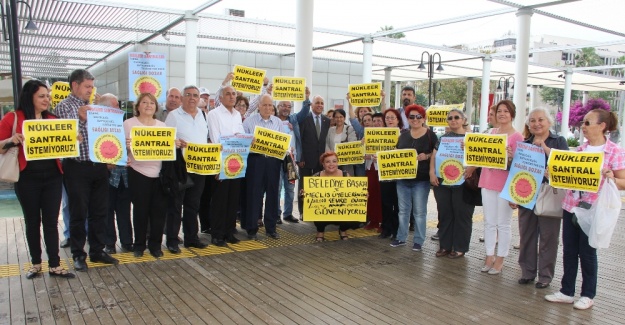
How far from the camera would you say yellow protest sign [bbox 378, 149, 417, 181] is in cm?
632

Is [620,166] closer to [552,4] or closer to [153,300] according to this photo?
[153,300]

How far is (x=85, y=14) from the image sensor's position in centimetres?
1354

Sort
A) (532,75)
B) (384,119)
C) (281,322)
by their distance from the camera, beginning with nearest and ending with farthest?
(281,322)
(384,119)
(532,75)

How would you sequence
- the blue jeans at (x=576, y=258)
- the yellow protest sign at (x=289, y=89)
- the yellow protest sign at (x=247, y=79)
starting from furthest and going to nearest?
the yellow protest sign at (x=289, y=89), the yellow protest sign at (x=247, y=79), the blue jeans at (x=576, y=258)

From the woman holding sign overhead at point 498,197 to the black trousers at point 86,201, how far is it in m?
4.22

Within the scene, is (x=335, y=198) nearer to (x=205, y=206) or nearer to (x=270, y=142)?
(x=270, y=142)

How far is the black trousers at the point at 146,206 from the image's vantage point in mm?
5566

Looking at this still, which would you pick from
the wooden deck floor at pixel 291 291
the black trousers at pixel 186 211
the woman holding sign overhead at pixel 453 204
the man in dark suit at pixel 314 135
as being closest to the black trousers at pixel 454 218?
the woman holding sign overhead at pixel 453 204

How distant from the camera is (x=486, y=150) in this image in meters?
5.26

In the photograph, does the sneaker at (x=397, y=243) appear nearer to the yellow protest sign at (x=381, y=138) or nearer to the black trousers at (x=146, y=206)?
the yellow protest sign at (x=381, y=138)

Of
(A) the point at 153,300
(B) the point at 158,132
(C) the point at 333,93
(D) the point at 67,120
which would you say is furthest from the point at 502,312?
(C) the point at 333,93

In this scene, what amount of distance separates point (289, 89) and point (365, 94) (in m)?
1.18

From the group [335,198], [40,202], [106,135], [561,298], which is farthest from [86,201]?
[561,298]

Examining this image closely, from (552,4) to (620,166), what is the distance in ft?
30.1
